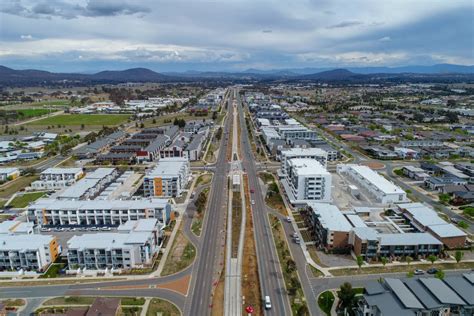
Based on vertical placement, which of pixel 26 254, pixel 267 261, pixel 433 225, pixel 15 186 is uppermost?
pixel 433 225

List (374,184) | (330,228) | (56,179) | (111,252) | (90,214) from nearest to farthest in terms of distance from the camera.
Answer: (111,252) < (330,228) < (90,214) < (374,184) < (56,179)

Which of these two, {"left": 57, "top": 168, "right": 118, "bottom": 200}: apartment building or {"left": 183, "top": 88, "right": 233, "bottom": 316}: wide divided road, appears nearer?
{"left": 183, "top": 88, "right": 233, "bottom": 316}: wide divided road

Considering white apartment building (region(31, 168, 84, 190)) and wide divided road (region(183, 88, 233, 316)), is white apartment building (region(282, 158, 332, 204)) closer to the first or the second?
Answer: wide divided road (region(183, 88, 233, 316))

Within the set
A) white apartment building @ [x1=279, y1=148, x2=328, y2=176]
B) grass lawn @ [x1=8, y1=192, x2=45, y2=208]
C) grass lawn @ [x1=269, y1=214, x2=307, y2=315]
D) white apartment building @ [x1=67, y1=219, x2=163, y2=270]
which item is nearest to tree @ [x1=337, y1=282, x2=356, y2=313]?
grass lawn @ [x1=269, y1=214, x2=307, y2=315]

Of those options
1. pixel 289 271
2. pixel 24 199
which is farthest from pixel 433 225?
pixel 24 199

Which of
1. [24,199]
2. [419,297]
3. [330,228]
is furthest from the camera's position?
[24,199]

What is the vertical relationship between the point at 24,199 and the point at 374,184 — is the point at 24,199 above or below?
below

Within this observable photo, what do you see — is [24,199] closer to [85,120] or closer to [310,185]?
[310,185]

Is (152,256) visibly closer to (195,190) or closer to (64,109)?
(195,190)

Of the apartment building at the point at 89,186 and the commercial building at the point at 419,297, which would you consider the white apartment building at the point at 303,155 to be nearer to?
the apartment building at the point at 89,186
